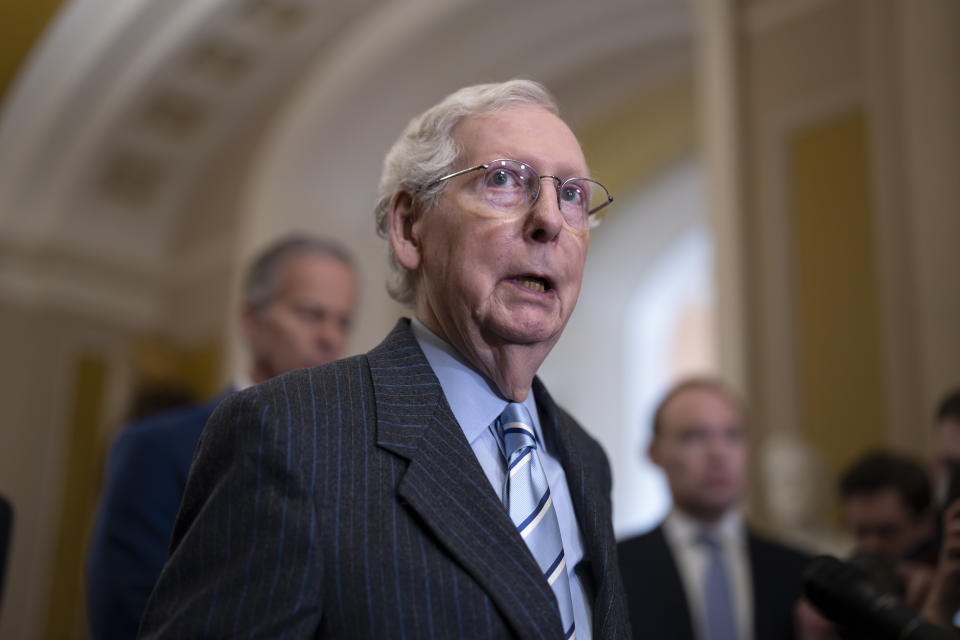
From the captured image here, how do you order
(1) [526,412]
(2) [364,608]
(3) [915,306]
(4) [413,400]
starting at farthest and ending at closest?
(3) [915,306] < (1) [526,412] < (4) [413,400] < (2) [364,608]

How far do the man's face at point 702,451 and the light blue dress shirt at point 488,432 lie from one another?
5.21 ft

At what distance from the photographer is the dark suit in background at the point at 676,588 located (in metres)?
2.84

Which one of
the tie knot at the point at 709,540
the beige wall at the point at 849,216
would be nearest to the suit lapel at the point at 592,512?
the tie knot at the point at 709,540

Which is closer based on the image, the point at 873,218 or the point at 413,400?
the point at 413,400

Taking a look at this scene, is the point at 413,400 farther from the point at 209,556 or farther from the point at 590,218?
the point at 590,218

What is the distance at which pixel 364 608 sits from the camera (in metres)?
1.27

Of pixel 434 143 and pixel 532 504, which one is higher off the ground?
pixel 434 143

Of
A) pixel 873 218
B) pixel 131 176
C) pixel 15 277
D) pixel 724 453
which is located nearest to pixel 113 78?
pixel 131 176

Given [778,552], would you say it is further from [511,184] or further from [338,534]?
[338,534]

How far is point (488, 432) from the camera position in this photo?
157 cm

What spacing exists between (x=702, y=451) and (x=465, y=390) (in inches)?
70.8

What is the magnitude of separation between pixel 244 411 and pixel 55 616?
842cm

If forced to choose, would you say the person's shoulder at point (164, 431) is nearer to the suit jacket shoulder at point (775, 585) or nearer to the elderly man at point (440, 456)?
the elderly man at point (440, 456)

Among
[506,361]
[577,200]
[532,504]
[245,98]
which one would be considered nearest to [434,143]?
[577,200]
